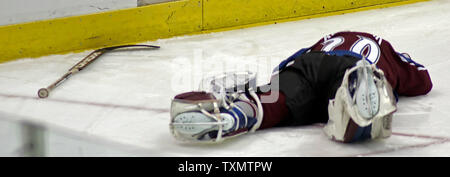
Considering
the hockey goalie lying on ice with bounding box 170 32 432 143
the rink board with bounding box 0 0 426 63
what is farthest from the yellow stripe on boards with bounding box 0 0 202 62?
the hockey goalie lying on ice with bounding box 170 32 432 143

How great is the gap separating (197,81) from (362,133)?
1.03 metres

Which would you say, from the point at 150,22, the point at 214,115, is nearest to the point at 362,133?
the point at 214,115

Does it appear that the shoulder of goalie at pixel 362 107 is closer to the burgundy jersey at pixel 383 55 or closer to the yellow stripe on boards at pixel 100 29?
the burgundy jersey at pixel 383 55

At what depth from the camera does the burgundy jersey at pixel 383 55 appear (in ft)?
6.75

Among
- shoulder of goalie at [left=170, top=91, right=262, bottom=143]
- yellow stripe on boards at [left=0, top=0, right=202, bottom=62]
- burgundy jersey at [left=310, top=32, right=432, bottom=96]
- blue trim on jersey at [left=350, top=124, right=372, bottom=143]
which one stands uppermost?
yellow stripe on boards at [left=0, top=0, right=202, bottom=62]

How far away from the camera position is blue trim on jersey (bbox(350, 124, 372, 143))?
5.82ft

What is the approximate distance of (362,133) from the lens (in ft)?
5.88

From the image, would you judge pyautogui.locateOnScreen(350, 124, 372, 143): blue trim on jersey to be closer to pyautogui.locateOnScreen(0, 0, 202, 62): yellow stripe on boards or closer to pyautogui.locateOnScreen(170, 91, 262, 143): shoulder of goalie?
pyautogui.locateOnScreen(170, 91, 262, 143): shoulder of goalie

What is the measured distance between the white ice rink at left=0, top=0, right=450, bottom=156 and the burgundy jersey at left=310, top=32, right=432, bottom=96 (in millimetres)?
92

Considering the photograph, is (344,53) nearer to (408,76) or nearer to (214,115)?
(408,76)
